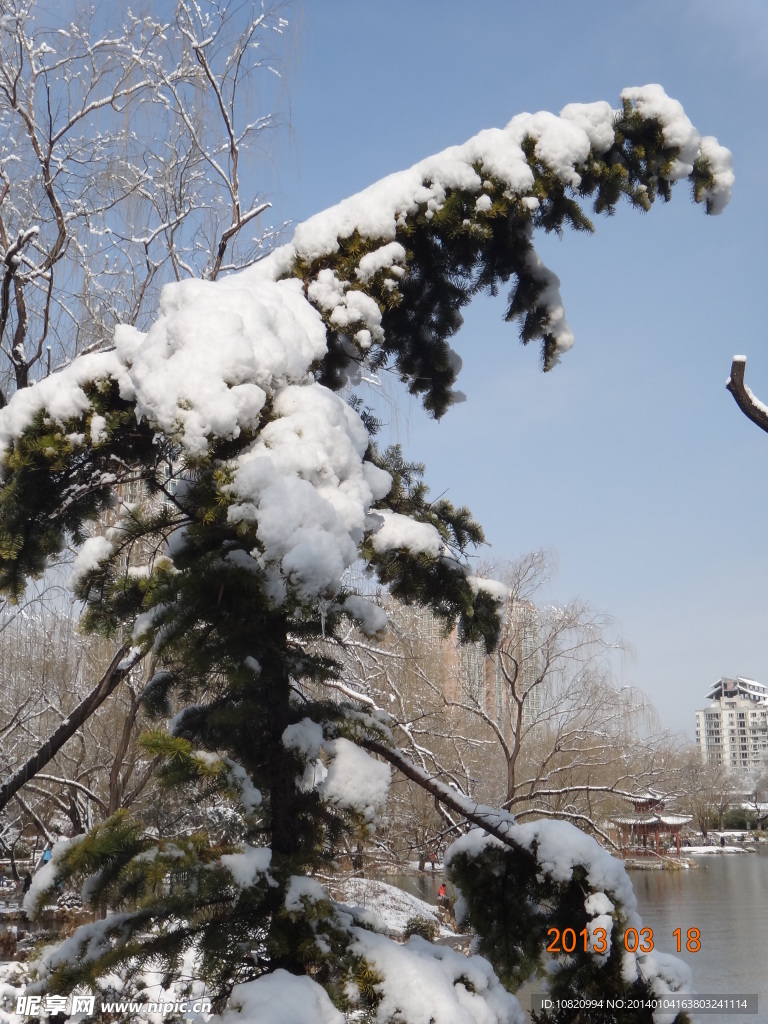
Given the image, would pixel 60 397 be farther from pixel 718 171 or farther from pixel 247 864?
pixel 718 171

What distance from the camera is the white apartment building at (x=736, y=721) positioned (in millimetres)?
101750

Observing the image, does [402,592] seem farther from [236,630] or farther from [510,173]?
[510,173]

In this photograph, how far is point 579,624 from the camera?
12664 millimetres

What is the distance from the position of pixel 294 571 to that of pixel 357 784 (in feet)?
2.26

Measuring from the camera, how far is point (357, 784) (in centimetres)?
245

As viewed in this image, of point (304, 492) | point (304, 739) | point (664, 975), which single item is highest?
point (304, 492)

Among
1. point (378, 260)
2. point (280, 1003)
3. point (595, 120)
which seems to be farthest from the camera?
point (595, 120)

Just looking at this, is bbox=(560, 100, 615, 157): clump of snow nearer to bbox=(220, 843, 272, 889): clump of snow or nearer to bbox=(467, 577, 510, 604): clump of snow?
bbox=(467, 577, 510, 604): clump of snow

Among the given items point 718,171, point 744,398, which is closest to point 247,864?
point 744,398

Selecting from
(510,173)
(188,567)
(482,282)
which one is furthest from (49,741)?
(510,173)

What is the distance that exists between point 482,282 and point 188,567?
191 centimetres

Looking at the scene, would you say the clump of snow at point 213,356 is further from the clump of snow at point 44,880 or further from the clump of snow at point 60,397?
the clump of snow at point 44,880

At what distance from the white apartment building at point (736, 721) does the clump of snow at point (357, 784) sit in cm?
10680

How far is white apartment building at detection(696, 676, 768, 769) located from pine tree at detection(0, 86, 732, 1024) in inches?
4176
